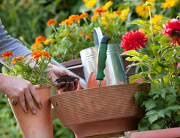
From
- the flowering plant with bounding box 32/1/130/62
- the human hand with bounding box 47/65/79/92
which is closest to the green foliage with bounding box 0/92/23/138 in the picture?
the flowering plant with bounding box 32/1/130/62

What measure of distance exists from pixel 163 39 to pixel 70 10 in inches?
88.5

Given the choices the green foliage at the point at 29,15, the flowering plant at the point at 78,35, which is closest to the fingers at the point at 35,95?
the flowering plant at the point at 78,35

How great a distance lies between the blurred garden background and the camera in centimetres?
121

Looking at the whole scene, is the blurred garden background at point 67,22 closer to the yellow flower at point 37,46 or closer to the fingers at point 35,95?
the yellow flower at point 37,46

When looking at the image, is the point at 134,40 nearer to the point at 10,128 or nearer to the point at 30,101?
the point at 30,101

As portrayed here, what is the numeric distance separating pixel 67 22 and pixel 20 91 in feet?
2.11

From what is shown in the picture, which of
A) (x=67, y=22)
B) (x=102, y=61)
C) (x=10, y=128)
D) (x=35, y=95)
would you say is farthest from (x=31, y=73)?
(x=10, y=128)

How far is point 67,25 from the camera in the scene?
3.97 ft

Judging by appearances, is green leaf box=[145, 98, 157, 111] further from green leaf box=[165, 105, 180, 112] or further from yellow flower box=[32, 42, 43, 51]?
yellow flower box=[32, 42, 43, 51]

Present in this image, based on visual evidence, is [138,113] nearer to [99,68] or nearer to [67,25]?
[99,68]

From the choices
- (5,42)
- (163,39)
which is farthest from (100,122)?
(5,42)

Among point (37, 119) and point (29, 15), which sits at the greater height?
point (29, 15)

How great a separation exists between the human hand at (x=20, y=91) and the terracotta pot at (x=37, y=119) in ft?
0.06

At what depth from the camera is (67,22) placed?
1.17 m
